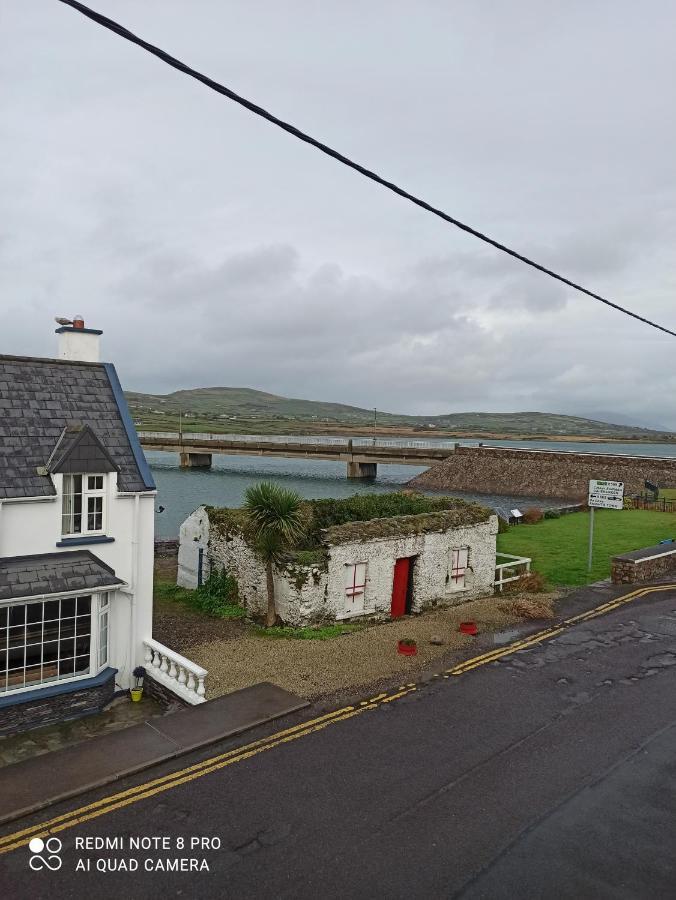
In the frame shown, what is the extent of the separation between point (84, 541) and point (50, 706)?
343cm

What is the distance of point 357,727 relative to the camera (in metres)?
12.1

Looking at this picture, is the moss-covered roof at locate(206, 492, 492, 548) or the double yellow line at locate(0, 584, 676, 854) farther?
the moss-covered roof at locate(206, 492, 492, 548)

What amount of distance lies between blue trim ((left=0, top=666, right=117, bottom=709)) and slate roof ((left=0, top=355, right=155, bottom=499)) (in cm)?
400

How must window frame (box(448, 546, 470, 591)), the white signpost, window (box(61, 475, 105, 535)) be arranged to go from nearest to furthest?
window (box(61, 475, 105, 535)) < window frame (box(448, 546, 470, 591)) < the white signpost

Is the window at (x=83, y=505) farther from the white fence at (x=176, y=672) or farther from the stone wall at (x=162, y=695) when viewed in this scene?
the stone wall at (x=162, y=695)

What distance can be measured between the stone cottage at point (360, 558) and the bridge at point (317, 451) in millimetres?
63604

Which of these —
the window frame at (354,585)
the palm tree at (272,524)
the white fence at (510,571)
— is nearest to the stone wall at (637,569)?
the white fence at (510,571)

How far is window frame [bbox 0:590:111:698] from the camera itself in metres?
12.5

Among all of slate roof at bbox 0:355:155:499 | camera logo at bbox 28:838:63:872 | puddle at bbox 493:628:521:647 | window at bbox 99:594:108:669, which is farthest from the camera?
puddle at bbox 493:628:521:647

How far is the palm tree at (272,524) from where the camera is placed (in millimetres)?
17891

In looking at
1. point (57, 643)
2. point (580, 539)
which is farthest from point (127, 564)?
point (580, 539)

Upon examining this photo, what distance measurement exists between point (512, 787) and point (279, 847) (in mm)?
3978

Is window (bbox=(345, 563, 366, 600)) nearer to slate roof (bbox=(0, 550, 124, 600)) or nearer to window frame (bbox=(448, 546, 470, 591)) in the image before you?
window frame (bbox=(448, 546, 470, 591))

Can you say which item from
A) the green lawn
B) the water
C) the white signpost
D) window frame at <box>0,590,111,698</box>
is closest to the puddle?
the green lawn
